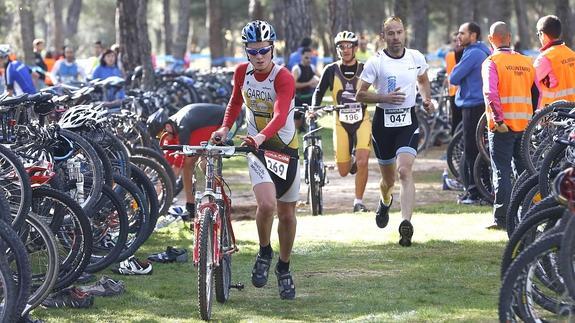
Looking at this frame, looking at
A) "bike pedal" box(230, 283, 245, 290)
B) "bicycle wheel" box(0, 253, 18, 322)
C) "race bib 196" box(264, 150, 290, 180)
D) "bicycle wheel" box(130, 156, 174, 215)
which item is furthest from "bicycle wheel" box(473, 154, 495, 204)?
"bicycle wheel" box(0, 253, 18, 322)

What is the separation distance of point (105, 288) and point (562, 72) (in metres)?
5.33

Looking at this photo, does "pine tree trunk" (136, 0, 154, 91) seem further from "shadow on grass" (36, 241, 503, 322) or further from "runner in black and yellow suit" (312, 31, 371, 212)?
"shadow on grass" (36, 241, 503, 322)

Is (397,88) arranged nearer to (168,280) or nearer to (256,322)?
(168,280)

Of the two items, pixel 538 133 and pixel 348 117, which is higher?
pixel 538 133

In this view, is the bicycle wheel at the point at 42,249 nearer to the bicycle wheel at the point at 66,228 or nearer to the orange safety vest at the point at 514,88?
the bicycle wheel at the point at 66,228

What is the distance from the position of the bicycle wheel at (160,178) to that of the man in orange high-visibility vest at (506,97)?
3.34 m

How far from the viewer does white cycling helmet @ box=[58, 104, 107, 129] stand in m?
10.6

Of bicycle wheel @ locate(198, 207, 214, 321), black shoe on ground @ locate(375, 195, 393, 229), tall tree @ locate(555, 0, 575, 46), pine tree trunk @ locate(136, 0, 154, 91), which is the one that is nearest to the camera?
bicycle wheel @ locate(198, 207, 214, 321)

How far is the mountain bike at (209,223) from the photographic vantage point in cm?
854

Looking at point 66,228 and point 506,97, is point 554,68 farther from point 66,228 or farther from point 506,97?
point 66,228

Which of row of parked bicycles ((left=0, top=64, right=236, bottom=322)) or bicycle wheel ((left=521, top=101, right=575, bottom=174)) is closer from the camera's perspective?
row of parked bicycles ((left=0, top=64, right=236, bottom=322))

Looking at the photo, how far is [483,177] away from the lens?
15.0 m

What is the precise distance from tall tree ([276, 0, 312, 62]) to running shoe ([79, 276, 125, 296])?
21114 millimetres

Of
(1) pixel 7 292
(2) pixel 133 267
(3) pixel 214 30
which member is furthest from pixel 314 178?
(3) pixel 214 30
